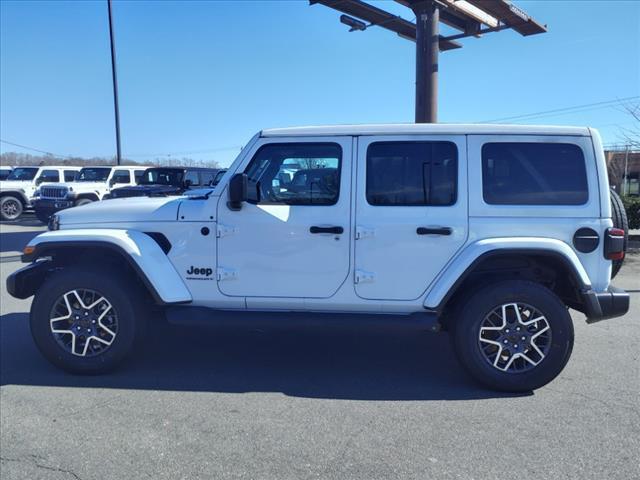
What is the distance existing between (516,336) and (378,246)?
127 cm

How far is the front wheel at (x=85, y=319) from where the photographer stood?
14.0ft

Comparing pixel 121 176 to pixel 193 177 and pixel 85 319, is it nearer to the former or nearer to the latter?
pixel 193 177

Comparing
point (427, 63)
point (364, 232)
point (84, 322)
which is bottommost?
point (84, 322)

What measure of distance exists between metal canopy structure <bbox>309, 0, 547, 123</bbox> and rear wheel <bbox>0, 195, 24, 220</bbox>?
13893 mm

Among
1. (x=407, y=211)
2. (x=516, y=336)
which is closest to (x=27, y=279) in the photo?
(x=407, y=211)

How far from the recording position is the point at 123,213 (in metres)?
4.39

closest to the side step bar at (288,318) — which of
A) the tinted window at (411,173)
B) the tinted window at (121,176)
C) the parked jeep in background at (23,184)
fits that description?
the tinted window at (411,173)

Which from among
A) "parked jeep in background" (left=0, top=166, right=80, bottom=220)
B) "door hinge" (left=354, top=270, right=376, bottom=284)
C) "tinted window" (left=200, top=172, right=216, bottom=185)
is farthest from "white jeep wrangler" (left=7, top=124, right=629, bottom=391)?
"parked jeep in background" (left=0, top=166, right=80, bottom=220)

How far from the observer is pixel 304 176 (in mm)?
4254

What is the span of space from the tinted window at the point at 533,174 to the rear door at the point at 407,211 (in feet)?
0.77

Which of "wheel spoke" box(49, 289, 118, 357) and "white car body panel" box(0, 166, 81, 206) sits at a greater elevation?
"white car body panel" box(0, 166, 81, 206)

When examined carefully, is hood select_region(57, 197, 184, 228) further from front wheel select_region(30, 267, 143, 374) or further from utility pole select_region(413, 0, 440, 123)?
utility pole select_region(413, 0, 440, 123)

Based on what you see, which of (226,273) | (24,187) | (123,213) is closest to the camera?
(226,273)

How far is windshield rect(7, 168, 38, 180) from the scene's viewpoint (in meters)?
19.6
